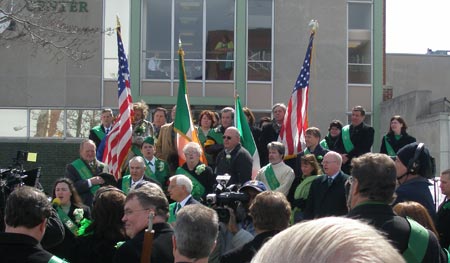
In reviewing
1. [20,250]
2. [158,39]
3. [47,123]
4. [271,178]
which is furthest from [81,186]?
[158,39]

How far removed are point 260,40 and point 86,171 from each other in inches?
572

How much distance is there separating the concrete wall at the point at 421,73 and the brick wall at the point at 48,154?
66.0 feet

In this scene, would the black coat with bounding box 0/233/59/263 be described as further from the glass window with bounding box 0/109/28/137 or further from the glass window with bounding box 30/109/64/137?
the glass window with bounding box 0/109/28/137

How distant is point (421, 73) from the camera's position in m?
35.5

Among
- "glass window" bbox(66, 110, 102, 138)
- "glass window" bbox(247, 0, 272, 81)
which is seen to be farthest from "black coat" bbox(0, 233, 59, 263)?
"glass window" bbox(247, 0, 272, 81)

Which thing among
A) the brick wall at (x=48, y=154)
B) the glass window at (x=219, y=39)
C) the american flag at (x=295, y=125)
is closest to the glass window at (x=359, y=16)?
the glass window at (x=219, y=39)

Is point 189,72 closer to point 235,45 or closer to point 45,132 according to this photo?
point 235,45

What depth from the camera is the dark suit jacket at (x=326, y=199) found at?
687 cm

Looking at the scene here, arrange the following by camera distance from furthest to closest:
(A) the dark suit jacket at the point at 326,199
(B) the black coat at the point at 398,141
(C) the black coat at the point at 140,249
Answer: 1. (B) the black coat at the point at 398,141
2. (A) the dark suit jacket at the point at 326,199
3. (C) the black coat at the point at 140,249

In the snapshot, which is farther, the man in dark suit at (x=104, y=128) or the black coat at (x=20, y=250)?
the man in dark suit at (x=104, y=128)

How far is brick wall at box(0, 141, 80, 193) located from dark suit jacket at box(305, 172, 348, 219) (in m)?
14.5

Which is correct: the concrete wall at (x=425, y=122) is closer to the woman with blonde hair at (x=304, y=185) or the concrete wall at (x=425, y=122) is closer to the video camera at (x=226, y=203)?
the woman with blonde hair at (x=304, y=185)

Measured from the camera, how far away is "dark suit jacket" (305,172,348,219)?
687 cm

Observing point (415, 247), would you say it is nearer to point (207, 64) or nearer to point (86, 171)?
point (86, 171)
